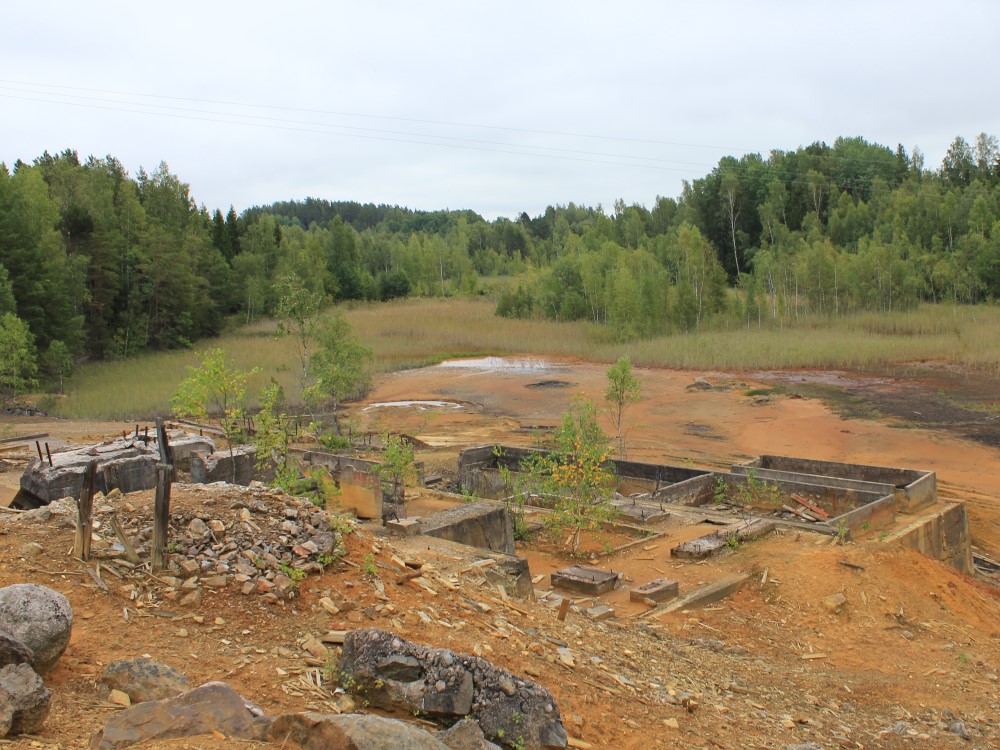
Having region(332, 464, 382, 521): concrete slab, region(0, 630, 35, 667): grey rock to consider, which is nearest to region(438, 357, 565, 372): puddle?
region(332, 464, 382, 521): concrete slab

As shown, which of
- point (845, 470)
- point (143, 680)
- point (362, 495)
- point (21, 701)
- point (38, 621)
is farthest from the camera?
point (845, 470)

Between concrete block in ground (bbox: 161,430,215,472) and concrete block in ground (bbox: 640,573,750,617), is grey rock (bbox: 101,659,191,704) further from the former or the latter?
concrete block in ground (bbox: 161,430,215,472)

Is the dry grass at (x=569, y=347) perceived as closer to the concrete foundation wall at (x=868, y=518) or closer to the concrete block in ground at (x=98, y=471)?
the concrete block in ground at (x=98, y=471)

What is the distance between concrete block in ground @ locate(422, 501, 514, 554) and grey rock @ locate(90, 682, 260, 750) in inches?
230

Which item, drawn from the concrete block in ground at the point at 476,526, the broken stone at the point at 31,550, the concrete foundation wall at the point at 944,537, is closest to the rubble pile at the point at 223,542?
the broken stone at the point at 31,550

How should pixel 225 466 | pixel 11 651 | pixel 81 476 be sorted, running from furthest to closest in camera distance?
pixel 225 466
pixel 81 476
pixel 11 651

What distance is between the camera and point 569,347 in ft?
141

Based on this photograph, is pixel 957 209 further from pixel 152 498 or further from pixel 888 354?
pixel 152 498

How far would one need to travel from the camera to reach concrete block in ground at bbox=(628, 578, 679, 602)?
866 cm

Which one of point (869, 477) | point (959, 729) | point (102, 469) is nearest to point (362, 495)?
point (102, 469)

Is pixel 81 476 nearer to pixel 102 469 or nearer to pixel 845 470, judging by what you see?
pixel 102 469

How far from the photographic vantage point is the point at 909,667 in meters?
7.67

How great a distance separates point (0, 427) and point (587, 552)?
15314 millimetres

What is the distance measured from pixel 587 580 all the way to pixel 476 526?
172cm
